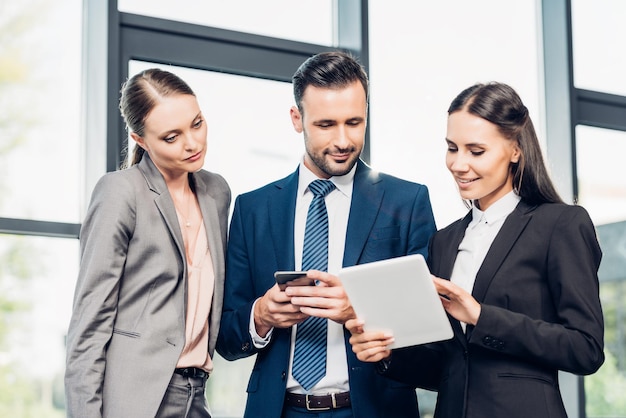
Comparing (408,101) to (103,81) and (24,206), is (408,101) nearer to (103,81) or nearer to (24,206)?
(103,81)

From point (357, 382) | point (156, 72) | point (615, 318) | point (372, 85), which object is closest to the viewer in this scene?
point (357, 382)

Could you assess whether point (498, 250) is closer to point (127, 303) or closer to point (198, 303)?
point (198, 303)

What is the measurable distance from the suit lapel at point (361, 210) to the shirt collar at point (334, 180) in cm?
2

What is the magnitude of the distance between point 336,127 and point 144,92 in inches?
20.9

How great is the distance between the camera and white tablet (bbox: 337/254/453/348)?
1886mm

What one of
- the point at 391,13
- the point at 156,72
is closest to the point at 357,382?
the point at 156,72

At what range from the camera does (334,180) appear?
2439mm

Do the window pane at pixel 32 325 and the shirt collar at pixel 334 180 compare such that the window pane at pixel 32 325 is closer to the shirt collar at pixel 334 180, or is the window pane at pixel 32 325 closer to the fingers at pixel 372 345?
the shirt collar at pixel 334 180

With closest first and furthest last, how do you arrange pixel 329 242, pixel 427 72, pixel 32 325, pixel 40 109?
pixel 329 242 → pixel 32 325 → pixel 40 109 → pixel 427 72

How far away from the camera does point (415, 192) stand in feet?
7.86

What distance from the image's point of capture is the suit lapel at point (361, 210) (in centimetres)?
230

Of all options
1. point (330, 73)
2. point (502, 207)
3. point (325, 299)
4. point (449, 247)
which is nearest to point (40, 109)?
point (330, 73)

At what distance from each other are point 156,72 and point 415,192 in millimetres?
789

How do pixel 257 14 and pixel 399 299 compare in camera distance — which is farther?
pixel 257 14
